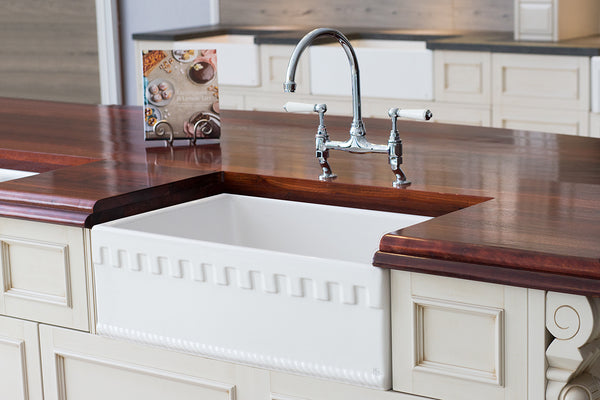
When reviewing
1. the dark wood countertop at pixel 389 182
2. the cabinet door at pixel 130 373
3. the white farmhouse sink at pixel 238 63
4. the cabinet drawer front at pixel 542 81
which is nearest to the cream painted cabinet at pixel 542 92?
the cabinet drawer front at pixel 542 81

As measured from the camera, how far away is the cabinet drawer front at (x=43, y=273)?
1823 millimetres

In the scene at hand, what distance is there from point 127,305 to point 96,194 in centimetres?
22

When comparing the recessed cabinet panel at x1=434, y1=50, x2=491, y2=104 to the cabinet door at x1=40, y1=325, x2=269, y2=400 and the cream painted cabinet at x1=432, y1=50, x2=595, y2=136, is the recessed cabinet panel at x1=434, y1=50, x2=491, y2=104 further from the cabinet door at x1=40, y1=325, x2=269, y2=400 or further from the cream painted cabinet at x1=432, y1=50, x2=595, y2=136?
the cabinet door at x1=40, y1=325, x2=269, y2=400

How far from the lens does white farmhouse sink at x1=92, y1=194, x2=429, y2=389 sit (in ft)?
5.03

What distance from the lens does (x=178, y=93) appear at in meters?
2.32

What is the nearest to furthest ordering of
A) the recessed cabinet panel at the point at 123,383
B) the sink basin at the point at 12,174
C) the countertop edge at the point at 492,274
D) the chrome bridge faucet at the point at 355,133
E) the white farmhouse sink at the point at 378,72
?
the countertop edge at the point at 492,274 → the recessed cabinet panel at the point at 123,383 → the chrome bridge faucet at the point at 355,133 → the sink basin at the point at 12,174 → the white farmhouse sink at the point at 378,72

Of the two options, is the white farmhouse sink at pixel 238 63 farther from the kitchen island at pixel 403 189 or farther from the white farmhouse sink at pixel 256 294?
the white farmhouse sink at pixel 256 294

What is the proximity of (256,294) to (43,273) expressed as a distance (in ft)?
1.56

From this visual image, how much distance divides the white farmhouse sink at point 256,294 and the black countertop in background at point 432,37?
90.8 inches

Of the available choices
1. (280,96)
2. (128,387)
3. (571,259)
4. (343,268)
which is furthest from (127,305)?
(280,96)

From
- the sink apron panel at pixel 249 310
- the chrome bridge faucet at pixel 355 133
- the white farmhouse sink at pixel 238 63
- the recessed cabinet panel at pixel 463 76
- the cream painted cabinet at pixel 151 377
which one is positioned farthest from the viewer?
the white farmhouse sink at pixel 238 63

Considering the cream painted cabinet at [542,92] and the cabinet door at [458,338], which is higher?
the cream painted cabinet at [542,92]

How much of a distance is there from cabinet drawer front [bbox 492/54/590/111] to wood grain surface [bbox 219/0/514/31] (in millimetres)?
775

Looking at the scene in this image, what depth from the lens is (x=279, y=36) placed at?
4.62 meters
